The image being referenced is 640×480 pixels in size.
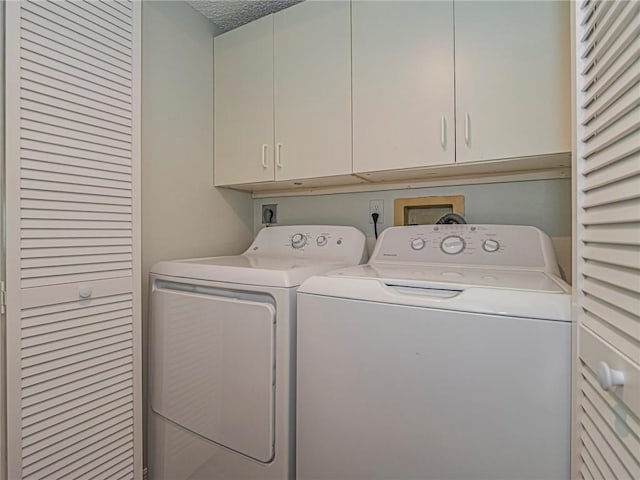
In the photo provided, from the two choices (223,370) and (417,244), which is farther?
(417,244)

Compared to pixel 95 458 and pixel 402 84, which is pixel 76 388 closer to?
pixel 95 458

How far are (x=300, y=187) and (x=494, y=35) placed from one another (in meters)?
1.08

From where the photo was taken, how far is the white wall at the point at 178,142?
5.01 ft

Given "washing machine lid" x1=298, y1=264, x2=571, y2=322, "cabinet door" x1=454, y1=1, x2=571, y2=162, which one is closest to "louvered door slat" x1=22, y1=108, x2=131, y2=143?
"washing machine lid" x1=298, y1=264, x2=571, y2=322

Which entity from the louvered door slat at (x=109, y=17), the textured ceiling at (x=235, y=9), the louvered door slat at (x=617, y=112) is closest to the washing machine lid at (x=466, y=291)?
the louvered door slat at (x=617, y=112)

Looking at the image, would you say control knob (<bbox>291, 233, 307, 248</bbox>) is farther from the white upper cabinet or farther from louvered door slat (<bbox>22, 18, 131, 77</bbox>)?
louvered door slat (<bbox>22, 18, 131, 77</bbox>)

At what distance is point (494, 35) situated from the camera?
1189 mm

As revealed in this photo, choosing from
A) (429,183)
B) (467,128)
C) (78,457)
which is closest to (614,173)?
(467,128)

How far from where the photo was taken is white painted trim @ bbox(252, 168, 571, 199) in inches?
55.2

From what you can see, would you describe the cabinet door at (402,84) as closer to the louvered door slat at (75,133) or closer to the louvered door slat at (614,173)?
the louvered door slat at (614,173)

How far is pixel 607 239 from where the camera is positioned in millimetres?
628

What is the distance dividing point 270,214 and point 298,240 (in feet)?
1.32

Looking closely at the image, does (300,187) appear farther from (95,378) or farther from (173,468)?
(173,468)

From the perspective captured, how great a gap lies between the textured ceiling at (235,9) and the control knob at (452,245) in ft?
4.41
